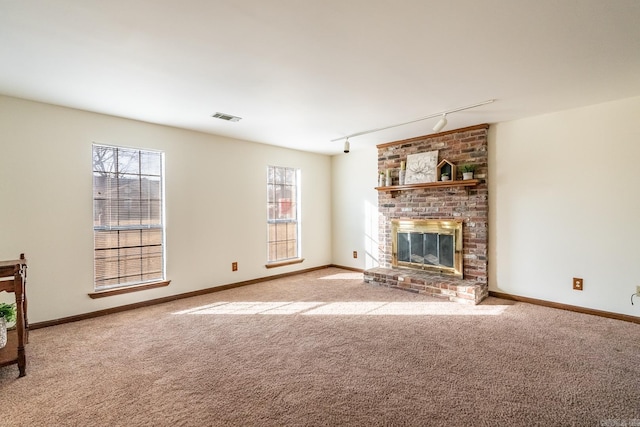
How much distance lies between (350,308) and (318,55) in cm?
279

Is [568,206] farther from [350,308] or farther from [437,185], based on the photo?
[350,308]

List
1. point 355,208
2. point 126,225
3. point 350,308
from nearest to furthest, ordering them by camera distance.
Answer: point 350,308
point 126,225
point 355,208

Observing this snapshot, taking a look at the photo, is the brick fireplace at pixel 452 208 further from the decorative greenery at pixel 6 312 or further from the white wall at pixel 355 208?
the decorative greenery at pixel 6 312

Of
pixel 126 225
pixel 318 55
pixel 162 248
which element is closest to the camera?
pixel 318 55

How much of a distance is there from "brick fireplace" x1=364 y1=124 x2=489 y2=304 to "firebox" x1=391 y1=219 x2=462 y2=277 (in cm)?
7

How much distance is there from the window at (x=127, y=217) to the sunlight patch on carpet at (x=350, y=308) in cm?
91

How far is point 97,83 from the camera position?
2760 mm

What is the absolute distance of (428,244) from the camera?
185 inches

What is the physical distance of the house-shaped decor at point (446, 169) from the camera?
4.36 meters

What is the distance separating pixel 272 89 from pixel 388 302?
2900 millimetres

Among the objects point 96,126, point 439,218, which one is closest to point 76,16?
point 96,126

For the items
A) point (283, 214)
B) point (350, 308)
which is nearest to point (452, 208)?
point (350, 308)

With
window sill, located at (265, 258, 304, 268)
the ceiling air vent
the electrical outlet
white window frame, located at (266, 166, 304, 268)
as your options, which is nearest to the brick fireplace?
the electrical outlet

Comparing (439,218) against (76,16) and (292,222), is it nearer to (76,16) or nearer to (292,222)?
(292,222)
